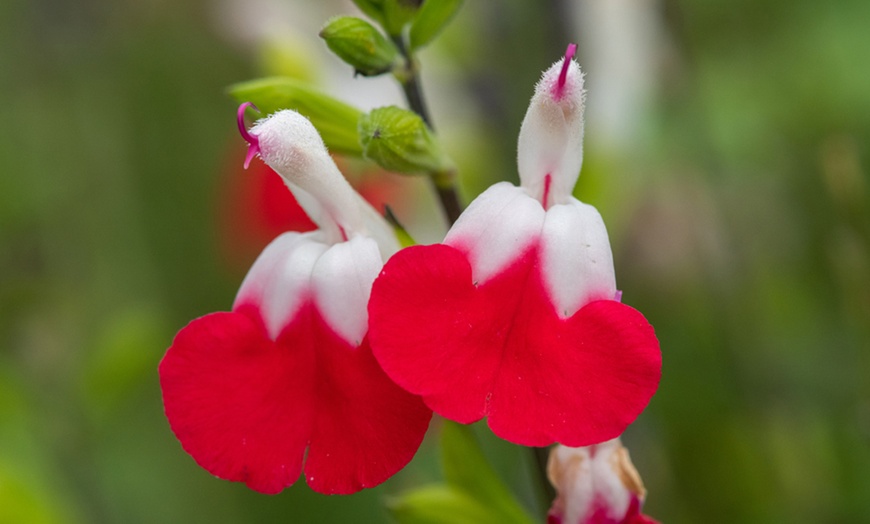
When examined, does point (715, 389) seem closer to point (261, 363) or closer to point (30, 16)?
point (261, 363)

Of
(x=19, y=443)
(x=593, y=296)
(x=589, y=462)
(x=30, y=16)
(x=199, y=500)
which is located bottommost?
(x=199, y=500)

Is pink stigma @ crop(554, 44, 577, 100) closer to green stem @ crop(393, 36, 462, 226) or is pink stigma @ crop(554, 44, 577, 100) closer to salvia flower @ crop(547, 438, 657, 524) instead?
green stem @ crop(393, 36, 462, 226)

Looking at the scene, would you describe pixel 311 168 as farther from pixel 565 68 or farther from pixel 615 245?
pixel 615 245

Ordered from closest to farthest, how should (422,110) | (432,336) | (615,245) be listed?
1. (432,336)
2. (422,110)
3. (615,245)

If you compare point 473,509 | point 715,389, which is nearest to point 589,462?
point 473,509

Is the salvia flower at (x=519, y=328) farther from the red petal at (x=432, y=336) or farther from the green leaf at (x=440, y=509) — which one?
the green leaf at (x=440, y=509)

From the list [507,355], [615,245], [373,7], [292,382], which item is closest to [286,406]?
[292,382]
